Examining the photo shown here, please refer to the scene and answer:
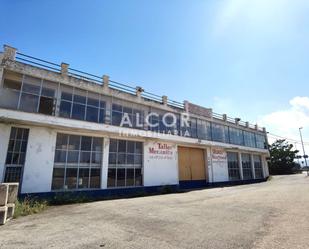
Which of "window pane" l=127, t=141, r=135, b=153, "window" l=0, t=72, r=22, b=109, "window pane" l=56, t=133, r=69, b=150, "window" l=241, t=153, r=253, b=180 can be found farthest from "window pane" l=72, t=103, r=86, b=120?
"window" l=241, t=153, r=253, b=180

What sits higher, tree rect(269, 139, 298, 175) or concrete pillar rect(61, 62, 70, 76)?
concrete pillar rect(61, 62, 70, 76)

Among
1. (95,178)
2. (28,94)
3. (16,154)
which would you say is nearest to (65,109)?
(28,94)

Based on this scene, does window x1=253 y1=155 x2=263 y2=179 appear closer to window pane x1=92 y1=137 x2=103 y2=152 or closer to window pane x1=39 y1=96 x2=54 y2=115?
window pane x1=92 y1=137 x2=103 y2=152

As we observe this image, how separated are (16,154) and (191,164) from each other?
53.5 feet

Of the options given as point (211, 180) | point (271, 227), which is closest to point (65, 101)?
point (271, 227)

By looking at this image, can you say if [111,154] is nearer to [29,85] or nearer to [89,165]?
[89,165]

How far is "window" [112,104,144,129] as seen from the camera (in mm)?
17753

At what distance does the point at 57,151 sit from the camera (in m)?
14.4

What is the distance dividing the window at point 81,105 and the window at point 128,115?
3.66 ft

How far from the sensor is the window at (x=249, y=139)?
1253 inches

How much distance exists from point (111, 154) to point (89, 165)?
1990mm

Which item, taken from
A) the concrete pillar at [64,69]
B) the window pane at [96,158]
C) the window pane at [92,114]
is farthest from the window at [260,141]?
the concrete pillar at [64,69]

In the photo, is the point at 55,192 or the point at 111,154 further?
the point at 111,154

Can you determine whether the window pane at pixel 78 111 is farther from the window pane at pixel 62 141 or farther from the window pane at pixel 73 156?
the window pane at pixel 73 156
